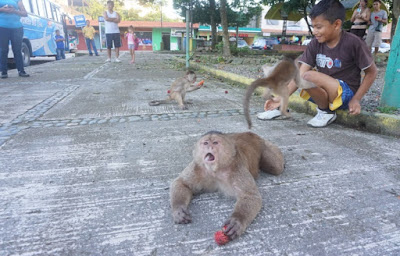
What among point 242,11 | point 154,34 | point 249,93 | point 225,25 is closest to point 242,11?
point 242,11

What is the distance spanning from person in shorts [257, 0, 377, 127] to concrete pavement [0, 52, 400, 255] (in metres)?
0.36

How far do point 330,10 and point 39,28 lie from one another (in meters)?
14.2

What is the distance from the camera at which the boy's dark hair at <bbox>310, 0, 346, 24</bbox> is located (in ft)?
10.3

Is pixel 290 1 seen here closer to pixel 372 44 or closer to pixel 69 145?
pixel 372 44

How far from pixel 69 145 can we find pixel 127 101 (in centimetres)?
221

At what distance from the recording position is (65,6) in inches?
2057

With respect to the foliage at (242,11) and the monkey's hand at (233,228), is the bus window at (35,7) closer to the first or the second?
the foliage at (242,11)

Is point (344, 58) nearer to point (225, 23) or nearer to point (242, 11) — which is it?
point (225, 23)

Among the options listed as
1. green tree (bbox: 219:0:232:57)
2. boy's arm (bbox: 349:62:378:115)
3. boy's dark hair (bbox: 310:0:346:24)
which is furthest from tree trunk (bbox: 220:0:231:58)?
boy's arm (bbox: 349:62:378:115)

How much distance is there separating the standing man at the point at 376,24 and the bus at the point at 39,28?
43.3 feet

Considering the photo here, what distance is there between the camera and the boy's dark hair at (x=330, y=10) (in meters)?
3.13

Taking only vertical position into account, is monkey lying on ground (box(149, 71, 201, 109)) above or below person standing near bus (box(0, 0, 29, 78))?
below

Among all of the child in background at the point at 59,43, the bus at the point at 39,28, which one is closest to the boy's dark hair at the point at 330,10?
the bus at the point at 39,28

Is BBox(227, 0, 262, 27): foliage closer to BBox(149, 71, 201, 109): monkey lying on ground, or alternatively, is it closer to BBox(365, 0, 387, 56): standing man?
BBox(365, 0, 387, 56): standing man
